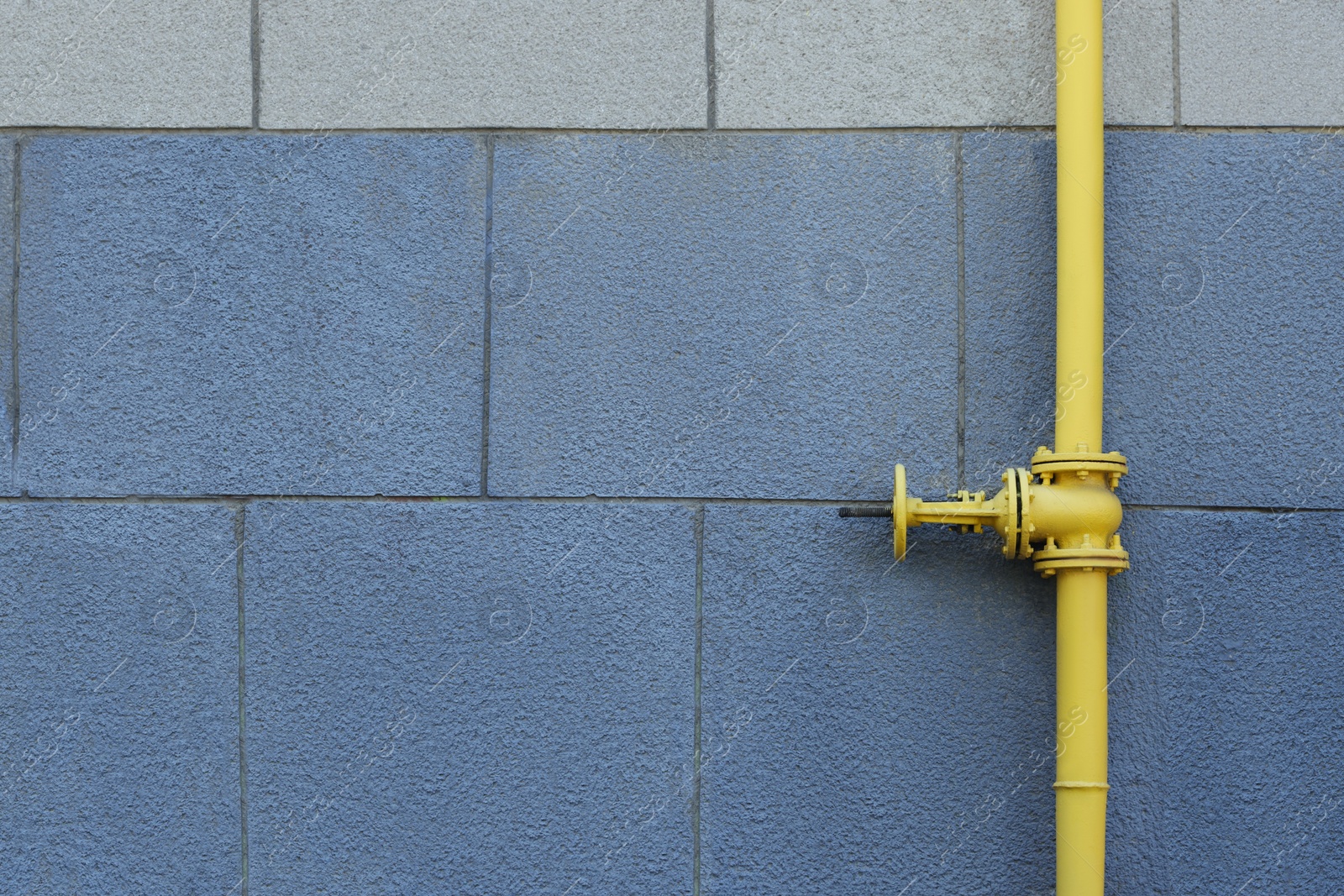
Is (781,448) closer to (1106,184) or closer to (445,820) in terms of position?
(1106,184)

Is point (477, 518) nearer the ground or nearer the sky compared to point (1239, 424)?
nearer the ground

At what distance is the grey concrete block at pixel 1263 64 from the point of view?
3709 millimetres

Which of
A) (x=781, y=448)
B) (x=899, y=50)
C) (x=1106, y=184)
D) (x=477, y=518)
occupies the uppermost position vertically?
(x=899, y=50)

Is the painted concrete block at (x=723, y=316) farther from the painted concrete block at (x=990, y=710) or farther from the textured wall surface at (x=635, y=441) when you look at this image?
the painted concrete block at (x=990, y=710)

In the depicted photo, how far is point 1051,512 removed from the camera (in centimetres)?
331

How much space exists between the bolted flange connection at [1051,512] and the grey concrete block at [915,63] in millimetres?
1264

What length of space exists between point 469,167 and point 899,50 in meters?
1.59

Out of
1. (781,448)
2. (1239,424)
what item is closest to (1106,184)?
(1239,424)

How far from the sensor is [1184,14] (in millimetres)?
3744

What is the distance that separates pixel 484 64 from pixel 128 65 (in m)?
1.29

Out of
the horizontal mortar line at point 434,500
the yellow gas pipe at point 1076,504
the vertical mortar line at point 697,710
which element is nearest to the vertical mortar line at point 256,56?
the horizontal mortar line at point 434,500

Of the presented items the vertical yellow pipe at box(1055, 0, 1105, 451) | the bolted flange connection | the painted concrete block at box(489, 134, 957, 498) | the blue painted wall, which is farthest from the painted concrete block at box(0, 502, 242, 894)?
the vertical yellow pipe at box(1055, 0, 1105, 451)

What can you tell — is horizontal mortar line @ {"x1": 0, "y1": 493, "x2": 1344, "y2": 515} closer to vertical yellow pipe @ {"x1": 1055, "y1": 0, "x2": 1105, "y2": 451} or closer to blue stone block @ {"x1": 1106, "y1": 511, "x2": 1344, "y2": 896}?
blue stone block @ {"x1": 1106, "y1": 511, "x2": 1344, "y2": 896}

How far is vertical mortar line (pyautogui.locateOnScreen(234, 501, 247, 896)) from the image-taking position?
368 cm
